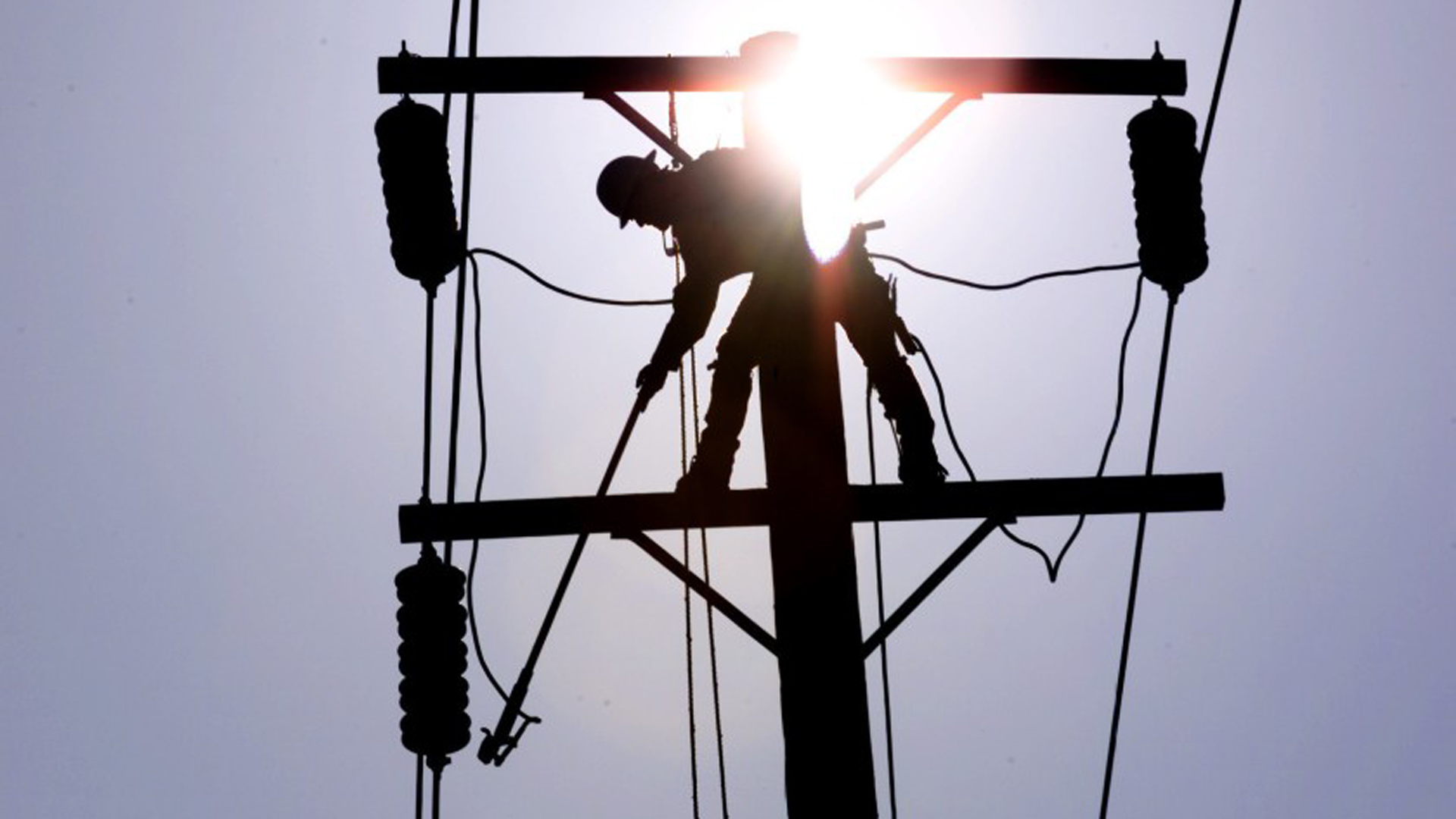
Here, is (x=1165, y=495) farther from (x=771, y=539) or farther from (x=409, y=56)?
(x=409, y=56)

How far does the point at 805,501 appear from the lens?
6.48 metres

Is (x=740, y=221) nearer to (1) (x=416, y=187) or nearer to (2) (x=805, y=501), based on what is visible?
(2) (x=805, y=501)

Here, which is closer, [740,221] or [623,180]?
[740,221]

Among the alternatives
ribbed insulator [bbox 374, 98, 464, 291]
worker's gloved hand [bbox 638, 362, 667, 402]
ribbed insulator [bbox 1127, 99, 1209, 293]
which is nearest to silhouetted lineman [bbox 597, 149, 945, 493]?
worker's gloved hand [bbox 638, 362, 667, 402]

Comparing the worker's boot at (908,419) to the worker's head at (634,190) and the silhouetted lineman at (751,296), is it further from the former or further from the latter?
the worker's head at (634,190)

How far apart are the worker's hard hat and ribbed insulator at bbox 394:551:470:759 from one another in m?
1.61

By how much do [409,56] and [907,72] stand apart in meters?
1.97

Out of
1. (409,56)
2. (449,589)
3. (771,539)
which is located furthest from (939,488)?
(409,56)

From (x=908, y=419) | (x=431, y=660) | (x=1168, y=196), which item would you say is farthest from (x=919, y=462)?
(x=431, y=660)

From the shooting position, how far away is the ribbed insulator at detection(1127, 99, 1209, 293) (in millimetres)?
7391

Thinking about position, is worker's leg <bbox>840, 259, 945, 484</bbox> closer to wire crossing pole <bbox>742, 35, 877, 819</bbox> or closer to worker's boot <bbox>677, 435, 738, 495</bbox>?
wire crossing pole <bbox>742, 35, 877, 819</bbox>

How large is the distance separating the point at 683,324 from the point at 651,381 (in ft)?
0.83

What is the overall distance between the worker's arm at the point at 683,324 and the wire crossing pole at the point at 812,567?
23 cm

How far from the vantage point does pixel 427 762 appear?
752 cm
